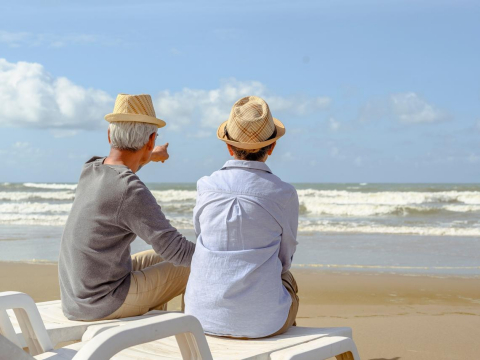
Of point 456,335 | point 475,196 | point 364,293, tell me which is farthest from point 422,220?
point 456,335

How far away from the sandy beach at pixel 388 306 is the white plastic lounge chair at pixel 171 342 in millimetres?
1516

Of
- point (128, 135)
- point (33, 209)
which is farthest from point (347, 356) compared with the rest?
point (33, 209)

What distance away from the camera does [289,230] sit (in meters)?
2.38

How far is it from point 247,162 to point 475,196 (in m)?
23.5

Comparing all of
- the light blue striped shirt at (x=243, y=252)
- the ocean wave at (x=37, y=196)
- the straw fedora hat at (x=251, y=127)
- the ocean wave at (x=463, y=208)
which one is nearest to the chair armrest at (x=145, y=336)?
the light blue striped shirt at (x=243, y=252)

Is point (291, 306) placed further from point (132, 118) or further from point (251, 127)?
point (132, 118)

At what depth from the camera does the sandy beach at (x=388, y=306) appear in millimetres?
3938

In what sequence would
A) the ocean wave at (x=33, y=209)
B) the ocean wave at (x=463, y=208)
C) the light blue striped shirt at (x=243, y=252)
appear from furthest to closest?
the ocean wave at (x=33, y=209), the ocean wave at (x=463, y=208), the light blue striped shirt at (x=243, y=252)

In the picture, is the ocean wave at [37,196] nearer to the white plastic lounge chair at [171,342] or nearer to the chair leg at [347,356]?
the white plastic lounge chair at [171,342]

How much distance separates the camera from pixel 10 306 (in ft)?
7.60

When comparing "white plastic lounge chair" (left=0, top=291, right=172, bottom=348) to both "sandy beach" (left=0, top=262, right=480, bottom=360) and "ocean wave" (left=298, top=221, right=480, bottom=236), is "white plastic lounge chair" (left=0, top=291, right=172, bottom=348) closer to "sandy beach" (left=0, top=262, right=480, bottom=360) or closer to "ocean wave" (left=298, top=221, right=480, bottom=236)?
"sandy beach" (left=0, top=262, right=480, bottom=360)

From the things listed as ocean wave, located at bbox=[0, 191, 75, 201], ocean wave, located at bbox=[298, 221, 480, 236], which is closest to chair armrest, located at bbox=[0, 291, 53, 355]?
ocean wave, located at bbox=[298, 221, 480, 236]

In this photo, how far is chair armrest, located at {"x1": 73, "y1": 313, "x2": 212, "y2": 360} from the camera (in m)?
1.57

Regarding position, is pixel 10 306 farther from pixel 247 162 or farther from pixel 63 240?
pixel 247 162
